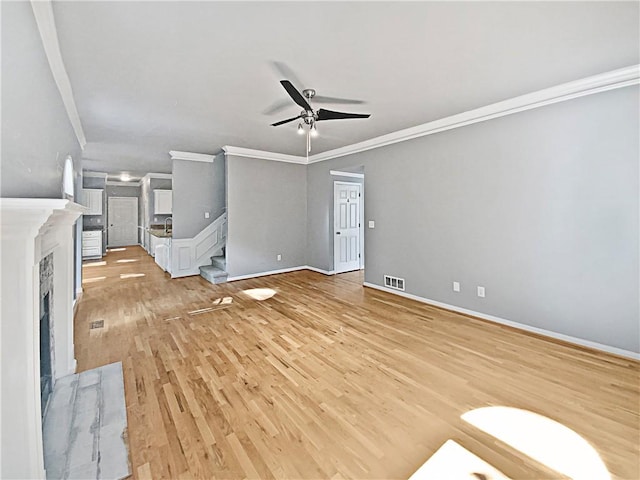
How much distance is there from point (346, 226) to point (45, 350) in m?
5.47

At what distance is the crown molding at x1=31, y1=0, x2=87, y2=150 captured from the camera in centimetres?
189

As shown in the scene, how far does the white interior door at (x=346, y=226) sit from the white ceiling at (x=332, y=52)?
284 centimetres

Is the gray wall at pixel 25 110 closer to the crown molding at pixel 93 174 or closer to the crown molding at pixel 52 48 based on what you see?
the crown molding at pixel 52 48

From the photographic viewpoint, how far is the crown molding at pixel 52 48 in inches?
74.4

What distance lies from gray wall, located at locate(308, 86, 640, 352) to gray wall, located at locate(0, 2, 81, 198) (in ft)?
14.1

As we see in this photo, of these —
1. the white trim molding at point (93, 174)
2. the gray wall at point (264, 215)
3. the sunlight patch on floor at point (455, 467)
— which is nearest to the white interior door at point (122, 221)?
the white trim molding at point (93, 174)

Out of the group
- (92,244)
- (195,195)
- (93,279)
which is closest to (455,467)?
(195,195)

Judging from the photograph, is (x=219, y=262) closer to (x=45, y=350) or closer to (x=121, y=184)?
(x=45, y=350)

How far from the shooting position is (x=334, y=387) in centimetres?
240

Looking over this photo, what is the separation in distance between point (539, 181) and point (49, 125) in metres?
4.83

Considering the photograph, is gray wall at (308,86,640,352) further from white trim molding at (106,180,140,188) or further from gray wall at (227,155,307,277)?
white trim molding at (106,180,140,188)

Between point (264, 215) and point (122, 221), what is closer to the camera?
point (264, 215)

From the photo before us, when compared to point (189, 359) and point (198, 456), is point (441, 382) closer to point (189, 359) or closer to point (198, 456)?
point (198, 456)

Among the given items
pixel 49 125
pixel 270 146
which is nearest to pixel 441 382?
pixel 49 125
